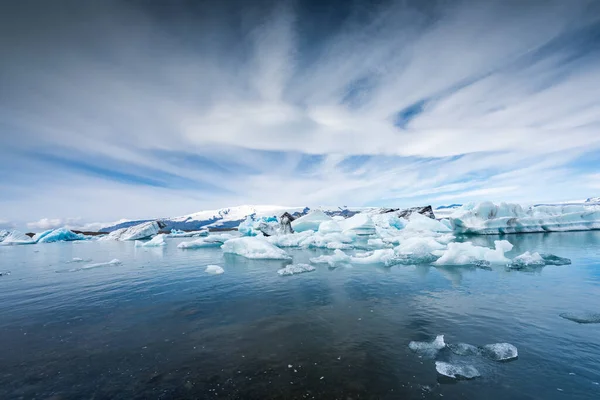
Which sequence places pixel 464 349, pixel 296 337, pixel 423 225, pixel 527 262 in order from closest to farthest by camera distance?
1. pixel 464 349
2. pixel 296 337
3. pixel 527 262
4. pixel 423 225

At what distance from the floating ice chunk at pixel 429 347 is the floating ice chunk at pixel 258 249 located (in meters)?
12.9

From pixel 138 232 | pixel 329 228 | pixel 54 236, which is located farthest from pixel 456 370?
pixel 54 236

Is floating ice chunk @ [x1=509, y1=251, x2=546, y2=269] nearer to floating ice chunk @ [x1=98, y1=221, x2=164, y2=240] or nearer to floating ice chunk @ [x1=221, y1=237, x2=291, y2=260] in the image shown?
floating ice chunk @ [x1=221, y1=237, x2=291, y2=260]

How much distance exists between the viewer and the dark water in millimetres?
3977

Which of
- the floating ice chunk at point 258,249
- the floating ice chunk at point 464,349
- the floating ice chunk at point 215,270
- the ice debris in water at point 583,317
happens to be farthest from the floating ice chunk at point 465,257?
the floating ice chunk at point 215,270

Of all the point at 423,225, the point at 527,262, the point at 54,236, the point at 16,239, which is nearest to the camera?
the point at 527,262

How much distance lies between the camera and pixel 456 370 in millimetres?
4242

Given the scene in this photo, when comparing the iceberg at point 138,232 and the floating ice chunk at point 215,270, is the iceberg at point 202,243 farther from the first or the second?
the iceberg at point 138,232

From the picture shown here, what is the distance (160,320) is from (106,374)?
2.58 metres

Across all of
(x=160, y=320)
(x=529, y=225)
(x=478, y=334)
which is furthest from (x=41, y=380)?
(x=529, y=225)

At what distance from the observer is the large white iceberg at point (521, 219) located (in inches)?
1320

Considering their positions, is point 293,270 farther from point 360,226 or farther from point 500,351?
point 360,226

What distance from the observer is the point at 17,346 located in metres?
5.66

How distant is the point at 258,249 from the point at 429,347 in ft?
47.3
